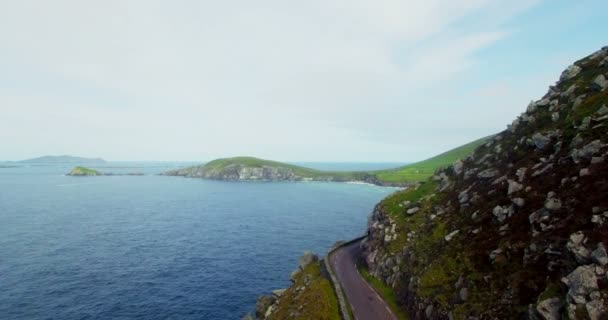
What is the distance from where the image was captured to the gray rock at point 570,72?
189 feet

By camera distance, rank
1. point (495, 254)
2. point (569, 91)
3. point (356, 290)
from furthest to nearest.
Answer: point (569, 91), point (356, 290), point (495, 254)

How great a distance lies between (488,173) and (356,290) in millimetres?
25645

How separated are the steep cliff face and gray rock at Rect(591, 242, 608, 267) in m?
0.08

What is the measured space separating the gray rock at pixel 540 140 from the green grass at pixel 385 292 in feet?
88.9

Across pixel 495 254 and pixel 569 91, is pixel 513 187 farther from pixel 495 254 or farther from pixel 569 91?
pixel 569 91

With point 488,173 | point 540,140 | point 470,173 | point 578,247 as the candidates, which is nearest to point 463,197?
point 488,173

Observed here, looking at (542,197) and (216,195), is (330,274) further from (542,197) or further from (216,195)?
(216,195)

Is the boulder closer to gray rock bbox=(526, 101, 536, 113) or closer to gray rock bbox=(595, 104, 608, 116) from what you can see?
gray rock bbox=(595, 104, 608, 116)

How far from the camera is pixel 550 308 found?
79.5 feet

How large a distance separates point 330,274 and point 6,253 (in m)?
81.7

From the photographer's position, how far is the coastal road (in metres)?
40.5

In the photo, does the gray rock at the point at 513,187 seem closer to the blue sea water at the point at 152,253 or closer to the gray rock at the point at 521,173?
the gray rock at the point at 521,173

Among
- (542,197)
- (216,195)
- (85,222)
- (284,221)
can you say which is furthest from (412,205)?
(216,195)

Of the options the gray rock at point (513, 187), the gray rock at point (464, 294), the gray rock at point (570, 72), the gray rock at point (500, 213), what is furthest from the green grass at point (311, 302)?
the gray rock at point (570, 72)
